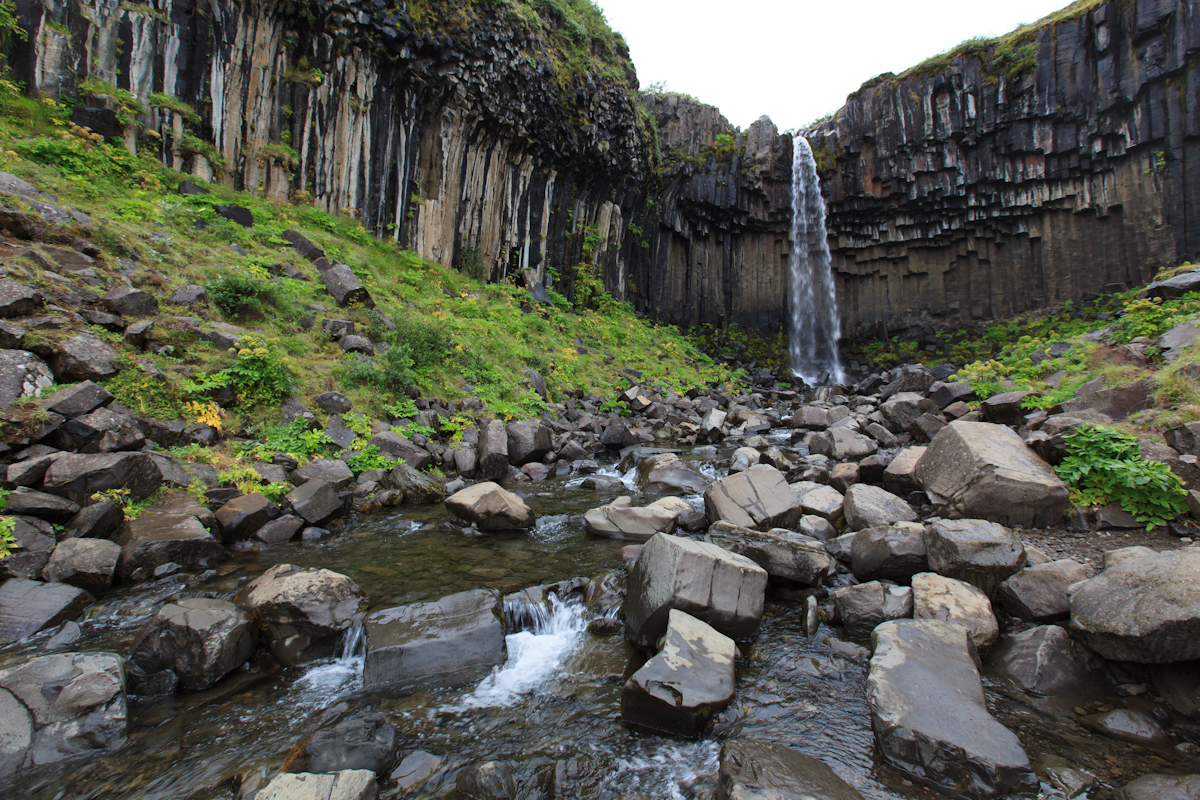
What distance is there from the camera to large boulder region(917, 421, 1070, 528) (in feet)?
16.5

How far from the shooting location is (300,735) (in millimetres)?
3160

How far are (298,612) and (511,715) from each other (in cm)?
196

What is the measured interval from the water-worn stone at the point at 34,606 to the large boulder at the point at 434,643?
2.44m

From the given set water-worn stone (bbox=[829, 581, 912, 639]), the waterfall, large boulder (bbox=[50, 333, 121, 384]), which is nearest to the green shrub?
large boulder (bbox=[50, 333, 121, 384])

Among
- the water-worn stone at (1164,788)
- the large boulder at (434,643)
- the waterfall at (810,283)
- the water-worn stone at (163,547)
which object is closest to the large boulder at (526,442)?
the water-worn stone at (163,547)

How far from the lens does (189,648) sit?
358 centimetres

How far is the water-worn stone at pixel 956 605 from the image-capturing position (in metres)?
3.74

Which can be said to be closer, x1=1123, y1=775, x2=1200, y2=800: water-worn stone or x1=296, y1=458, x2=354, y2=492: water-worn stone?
x1=1123, y1=775, x2=1200, y2=800: water-worn stone

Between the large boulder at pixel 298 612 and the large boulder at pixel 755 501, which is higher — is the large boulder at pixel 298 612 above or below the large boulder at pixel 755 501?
below

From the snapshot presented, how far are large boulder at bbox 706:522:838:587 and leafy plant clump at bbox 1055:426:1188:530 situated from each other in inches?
105

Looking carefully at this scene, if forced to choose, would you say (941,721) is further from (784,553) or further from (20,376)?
(20,376)

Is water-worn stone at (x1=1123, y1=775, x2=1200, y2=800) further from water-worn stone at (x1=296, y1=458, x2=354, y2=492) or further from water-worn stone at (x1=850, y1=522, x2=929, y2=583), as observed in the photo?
water-worn stone at (x1=296, y1=458, x2=354, y2=492)

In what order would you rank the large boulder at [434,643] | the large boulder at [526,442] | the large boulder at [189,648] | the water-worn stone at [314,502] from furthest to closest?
1. the large boulder at [526,442]
2. the water-worn stone at [314,502]
3. the large boulder at [434,643]
4. the large boulder at [189,648]

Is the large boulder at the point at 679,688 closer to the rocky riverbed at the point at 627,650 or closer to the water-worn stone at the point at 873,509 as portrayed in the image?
the rocky riverbed at the point at 627,650
